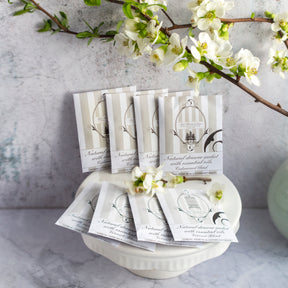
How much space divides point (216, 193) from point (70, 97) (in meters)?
0.53

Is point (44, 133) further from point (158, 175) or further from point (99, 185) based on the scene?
point (158, 175)

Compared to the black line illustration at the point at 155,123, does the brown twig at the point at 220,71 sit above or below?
above

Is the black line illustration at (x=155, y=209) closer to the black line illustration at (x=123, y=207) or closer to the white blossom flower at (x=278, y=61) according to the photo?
the black line illustration at (x=123, y=207)

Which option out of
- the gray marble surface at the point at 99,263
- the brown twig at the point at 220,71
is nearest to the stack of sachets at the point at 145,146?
the brown twig at the point at 220,71

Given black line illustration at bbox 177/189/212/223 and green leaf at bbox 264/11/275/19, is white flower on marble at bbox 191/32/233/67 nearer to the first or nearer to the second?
green leaf at bbox 264/11/275/19

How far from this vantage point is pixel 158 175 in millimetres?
920

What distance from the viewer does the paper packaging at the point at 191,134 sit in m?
0.99

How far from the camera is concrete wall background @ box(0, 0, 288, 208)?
952mm

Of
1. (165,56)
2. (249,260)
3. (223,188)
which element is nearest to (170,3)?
(165,56)

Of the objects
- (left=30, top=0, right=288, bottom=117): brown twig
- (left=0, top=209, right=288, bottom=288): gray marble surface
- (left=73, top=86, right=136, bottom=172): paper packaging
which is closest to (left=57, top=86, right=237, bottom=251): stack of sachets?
A: (left=73, top=86, right=136, bottom=172): paper packaging

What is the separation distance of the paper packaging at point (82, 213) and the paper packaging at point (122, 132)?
0.13 m

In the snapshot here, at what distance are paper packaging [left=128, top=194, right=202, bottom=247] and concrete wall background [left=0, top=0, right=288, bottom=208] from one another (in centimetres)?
35

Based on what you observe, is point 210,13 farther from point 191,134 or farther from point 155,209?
point 155,209

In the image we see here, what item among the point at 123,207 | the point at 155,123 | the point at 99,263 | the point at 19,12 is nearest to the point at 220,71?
the point at 155,123
